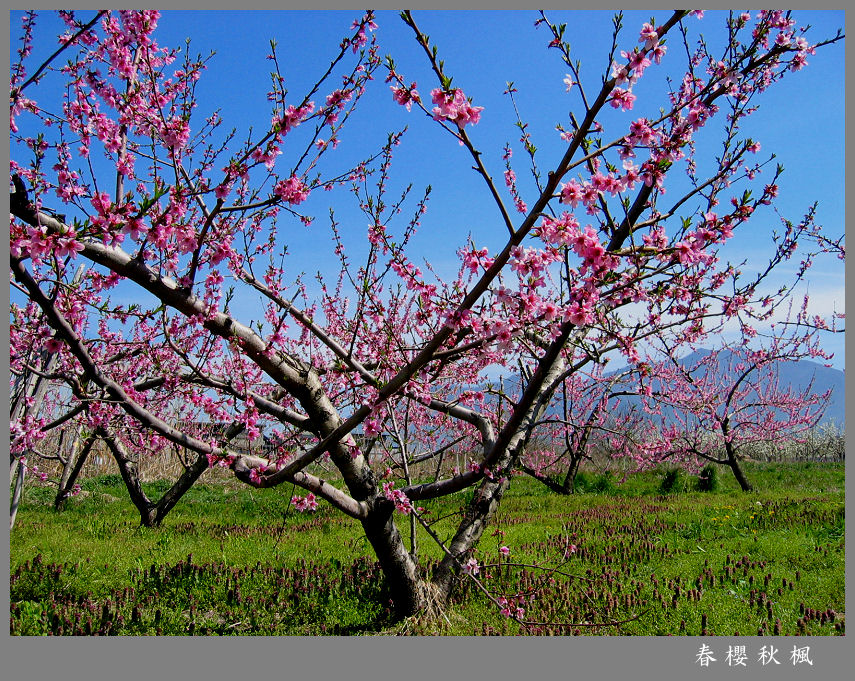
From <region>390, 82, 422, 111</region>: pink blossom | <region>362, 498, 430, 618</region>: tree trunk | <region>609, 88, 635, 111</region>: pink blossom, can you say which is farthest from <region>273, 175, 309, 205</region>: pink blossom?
<region>362, 498, 430, 618</region>: tree trunk

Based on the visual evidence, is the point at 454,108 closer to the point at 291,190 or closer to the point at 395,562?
the point at 291,190

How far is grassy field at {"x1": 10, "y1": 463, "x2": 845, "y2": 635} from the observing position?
4801 millimetres

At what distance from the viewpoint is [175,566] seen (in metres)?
6.14

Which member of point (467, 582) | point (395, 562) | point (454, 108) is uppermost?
point (454, 108)

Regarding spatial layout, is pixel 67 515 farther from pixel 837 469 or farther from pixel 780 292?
pixel 837 469

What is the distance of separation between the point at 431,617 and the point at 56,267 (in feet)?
12.4

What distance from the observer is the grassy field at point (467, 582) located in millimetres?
4801

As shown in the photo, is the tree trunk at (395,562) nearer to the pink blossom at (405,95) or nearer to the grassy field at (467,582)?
the grassy field at (467,582)

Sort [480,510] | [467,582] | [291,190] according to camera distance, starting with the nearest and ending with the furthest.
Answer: [291,190]
[480,510]
[467,582]

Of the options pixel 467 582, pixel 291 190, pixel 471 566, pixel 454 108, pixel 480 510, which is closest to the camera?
pixel 454 108

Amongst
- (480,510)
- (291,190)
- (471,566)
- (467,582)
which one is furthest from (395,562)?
(291,190)

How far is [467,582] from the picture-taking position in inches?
220

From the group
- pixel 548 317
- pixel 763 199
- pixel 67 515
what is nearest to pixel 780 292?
pixel 763 199

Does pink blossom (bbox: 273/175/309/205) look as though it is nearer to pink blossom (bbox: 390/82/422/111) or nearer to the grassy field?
pink blossom (bbox: 390/82/422/111)
